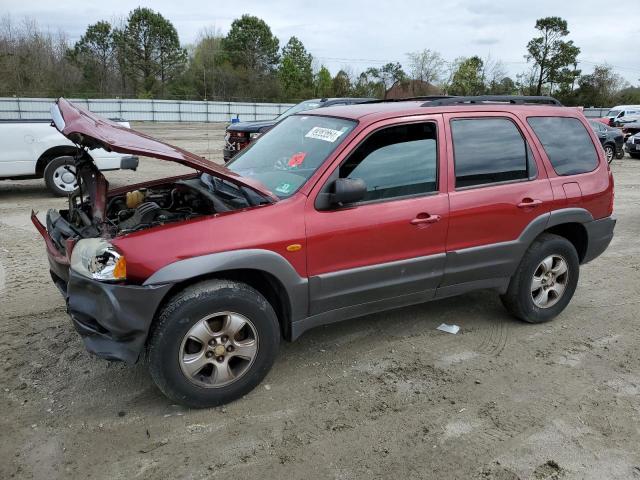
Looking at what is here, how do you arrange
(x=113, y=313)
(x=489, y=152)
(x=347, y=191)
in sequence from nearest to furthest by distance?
(x=113, y=313) → (x=347, y=191) → (x=489, y=152)

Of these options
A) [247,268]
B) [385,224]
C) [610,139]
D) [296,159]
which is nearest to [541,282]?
[385,224]

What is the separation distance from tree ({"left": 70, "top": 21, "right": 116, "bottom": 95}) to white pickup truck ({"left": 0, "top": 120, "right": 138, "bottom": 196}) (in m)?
42.9

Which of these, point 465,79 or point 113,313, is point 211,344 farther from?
point 465,79

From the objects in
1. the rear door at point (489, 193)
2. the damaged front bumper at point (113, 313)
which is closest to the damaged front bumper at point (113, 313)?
the damaged front bumper at point (113, 313)

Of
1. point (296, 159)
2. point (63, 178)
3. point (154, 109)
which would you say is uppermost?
point (154, 109)

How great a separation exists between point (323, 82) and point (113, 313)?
56.7 m

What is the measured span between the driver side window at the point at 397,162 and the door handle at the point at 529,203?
0.79m

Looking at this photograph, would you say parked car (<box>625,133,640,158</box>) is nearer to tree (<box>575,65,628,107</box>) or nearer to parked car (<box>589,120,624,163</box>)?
parked car (<box>589,120,624,163</box>)

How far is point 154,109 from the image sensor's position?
36.3m

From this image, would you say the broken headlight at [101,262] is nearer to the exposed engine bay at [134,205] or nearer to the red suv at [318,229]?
the red suv at [318,229]

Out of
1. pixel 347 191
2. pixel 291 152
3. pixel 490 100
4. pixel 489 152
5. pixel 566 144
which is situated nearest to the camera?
pixel 347 191

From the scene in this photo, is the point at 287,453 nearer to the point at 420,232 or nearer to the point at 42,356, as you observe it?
the point at 420,232

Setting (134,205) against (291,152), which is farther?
(134,205)

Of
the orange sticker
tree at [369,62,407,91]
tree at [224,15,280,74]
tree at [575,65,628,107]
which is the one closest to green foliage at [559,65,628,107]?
tree at [575,65,628,107]
